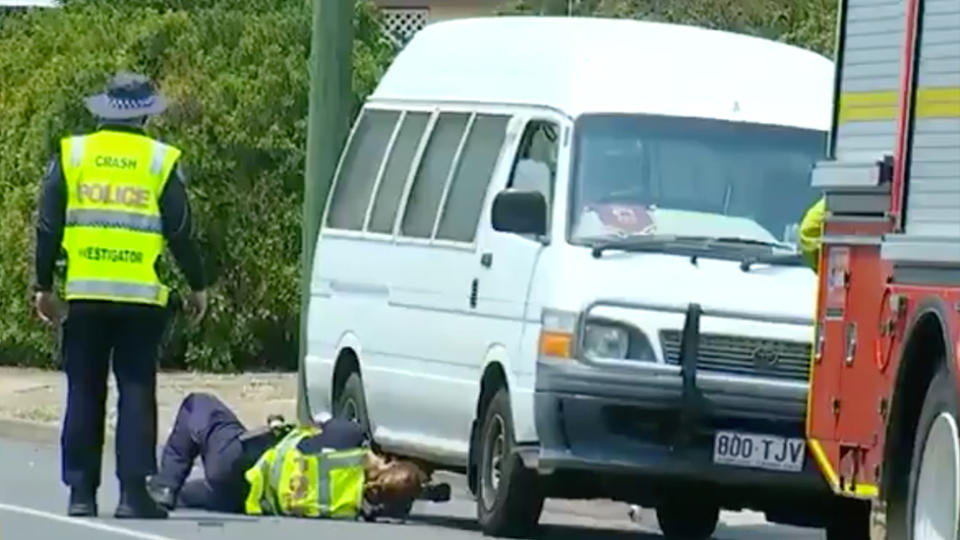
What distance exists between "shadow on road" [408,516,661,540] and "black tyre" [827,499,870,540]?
47.9 inches

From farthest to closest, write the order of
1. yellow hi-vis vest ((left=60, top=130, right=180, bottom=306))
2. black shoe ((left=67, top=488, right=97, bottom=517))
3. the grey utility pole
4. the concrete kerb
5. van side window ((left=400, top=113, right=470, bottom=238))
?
1. the concrete kerb
2. the grey utility pole
3. van side window ((left=400, top=113, right=470, bottom=238))
4. black shoe ((left=67, top=488, right=97, bottom=517))
5. yellow hi-vis vest ((left=60, top=130, right=180, bottom=306))

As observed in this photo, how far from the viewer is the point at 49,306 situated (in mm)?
13156

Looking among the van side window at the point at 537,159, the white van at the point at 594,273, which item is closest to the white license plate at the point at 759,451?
the white van at the point at 594,273

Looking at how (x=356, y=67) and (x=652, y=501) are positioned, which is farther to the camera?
(x=356, y=67)

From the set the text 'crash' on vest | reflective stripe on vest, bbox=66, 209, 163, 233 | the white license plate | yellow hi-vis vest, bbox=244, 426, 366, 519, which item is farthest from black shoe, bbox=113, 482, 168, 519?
the white license plate

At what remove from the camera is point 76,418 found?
1323cm

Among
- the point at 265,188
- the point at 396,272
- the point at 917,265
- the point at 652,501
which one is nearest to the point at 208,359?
the point at 265,188

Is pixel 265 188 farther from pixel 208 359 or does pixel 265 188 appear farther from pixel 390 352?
pixel 390 352

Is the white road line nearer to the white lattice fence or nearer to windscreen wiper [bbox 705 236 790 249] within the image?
windscreen wiper [bbox 705 236 790 249]

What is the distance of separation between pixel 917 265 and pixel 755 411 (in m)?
2.62

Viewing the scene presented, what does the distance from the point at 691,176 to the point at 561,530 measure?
1966 mm

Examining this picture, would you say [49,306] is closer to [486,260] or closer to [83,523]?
[83,523]

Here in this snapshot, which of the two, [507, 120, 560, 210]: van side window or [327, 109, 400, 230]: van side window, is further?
[327, 109, 400, 230]: van side window

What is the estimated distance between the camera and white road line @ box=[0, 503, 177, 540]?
12570mm
